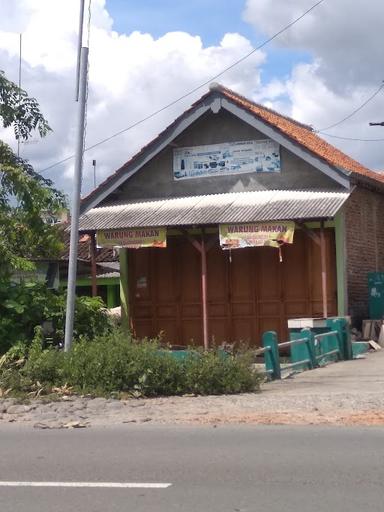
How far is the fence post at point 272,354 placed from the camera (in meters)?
14.4

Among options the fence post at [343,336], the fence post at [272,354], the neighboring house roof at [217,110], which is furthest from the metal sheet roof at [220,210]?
the fence post at [272,354]

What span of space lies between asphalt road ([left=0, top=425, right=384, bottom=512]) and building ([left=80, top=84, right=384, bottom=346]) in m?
9.53

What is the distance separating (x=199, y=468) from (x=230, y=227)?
11.7m

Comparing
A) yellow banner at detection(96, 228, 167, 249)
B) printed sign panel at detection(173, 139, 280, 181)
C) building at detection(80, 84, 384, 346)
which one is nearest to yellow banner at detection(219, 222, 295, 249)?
building at detection(80, 84, 384, 346)

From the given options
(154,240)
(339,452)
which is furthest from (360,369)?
(339,452)

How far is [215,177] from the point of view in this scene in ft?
70.0

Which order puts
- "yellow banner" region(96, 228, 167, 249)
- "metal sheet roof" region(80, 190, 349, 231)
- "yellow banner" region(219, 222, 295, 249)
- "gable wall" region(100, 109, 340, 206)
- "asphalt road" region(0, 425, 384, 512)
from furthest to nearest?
"gable wall" region(100, 109, 340, 206) < "yellow banner" region(96, 228, 167, 249) < "metal sheet roof" region(80, 190, 349, 231) < "yellow banner" region(219, 222, 295, 249) < "asphalt road" region(0, 425, 384, 512)

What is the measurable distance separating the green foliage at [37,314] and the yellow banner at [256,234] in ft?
13.3

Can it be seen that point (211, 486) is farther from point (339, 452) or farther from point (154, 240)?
point (154, 240)

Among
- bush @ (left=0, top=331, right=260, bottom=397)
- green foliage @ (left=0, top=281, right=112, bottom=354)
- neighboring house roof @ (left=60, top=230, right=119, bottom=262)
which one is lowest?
bush @ (left=0, top=331, right=260, bottom=397)

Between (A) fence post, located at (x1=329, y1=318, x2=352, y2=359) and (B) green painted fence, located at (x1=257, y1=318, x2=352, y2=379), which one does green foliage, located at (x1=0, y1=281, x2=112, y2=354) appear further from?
(A) fence post, located at (x1=329, y1=318, x2=352, y2=359)

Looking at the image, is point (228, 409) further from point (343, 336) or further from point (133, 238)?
point (133, 238)

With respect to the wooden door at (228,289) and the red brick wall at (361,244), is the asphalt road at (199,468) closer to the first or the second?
the wooden door at (228,289)

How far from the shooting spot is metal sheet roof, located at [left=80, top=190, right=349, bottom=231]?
1864cm
